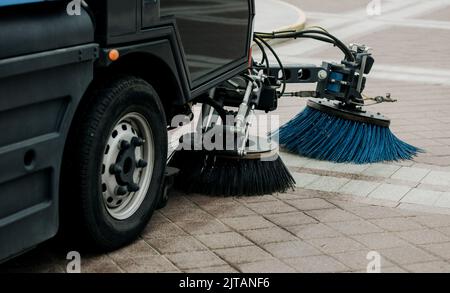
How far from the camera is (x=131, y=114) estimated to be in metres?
4.11

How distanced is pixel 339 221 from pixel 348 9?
470 inches

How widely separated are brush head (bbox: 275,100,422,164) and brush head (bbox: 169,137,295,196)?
0.94m

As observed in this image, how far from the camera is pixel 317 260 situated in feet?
13.7

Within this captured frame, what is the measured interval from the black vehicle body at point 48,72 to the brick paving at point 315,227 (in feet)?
1.88

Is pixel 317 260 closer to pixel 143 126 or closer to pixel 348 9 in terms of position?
pixel 143 126

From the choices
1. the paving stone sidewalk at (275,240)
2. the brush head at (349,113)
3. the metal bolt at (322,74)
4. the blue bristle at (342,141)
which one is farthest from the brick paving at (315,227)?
the metal bolt at (322,74)

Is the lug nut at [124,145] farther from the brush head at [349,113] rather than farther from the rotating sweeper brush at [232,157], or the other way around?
the brush head at [349,113]

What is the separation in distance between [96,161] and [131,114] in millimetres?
393

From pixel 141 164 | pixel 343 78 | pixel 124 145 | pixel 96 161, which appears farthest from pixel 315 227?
pixel 343 78

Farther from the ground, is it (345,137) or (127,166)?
(127,166)

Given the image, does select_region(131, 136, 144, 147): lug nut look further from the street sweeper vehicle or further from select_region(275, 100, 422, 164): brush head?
select_region(275, 100, 422, 164): brush head

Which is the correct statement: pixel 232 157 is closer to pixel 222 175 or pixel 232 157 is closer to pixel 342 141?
pixel 222 175

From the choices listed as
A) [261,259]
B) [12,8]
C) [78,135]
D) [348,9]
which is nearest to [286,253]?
[261,259]

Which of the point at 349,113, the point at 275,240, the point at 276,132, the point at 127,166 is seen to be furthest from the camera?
the point at 276,132
